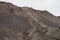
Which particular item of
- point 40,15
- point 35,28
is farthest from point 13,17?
point 40,15

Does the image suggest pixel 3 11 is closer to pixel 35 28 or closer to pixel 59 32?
pixel 35 28

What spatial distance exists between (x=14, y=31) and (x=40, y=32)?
508 cm

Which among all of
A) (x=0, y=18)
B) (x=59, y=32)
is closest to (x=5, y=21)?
(x=0, y=18)

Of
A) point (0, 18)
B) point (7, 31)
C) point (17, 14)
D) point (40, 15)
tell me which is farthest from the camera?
point (40, 15)

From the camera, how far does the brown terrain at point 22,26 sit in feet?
156

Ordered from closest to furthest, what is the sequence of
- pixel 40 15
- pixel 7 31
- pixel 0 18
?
pixel 7 31 < pixel 0 18 < pixel 40 15

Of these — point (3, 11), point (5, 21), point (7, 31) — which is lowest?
point (7, 31)

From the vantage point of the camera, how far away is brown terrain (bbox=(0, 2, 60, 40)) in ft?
156

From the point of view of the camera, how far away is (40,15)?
59594 millimetres

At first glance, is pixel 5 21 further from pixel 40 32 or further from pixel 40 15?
pixel 40 15

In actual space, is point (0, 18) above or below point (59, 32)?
above

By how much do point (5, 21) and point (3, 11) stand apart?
11.9 ft

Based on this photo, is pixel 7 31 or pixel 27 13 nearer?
pixel 7 31

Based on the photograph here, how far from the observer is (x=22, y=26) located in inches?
1984
